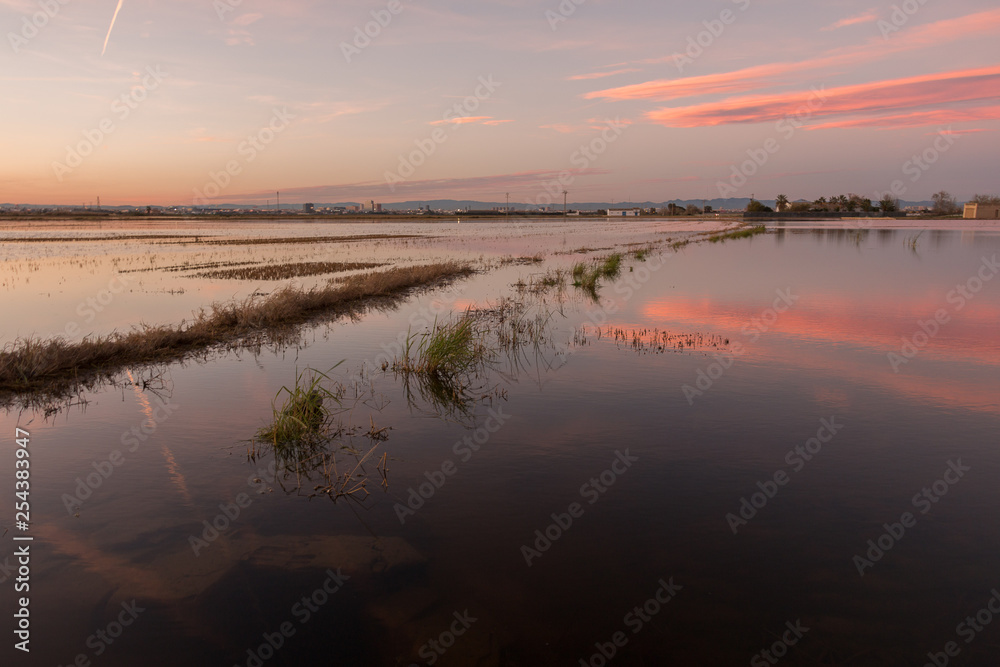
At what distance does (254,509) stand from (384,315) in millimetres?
13406

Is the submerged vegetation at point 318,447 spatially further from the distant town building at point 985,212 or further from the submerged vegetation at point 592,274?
the distant town building at point 985,212

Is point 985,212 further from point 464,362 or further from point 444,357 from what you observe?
point 444,357

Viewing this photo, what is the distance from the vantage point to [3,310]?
19500 millimetres

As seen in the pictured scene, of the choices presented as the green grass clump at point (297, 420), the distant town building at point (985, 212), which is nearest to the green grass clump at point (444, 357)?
the green grass clump at point (297, 420)

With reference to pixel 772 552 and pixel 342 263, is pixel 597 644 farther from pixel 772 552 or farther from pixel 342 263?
pixel 342 263

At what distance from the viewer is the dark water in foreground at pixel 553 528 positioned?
4902mm

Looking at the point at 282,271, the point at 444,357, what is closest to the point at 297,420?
the point at 444,357

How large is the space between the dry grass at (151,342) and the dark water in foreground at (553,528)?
5.80ft

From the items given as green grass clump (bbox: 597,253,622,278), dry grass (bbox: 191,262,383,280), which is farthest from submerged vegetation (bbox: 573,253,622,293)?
dry grass (bbox: 191,262,383,280)

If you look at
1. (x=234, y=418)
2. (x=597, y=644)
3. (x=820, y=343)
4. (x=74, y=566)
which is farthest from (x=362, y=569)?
(x=820, y=343)

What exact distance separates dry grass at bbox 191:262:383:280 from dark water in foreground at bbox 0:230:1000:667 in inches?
685

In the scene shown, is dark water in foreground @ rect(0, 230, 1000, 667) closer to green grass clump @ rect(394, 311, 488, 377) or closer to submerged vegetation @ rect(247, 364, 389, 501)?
submerged vegetation @ rect(247, 364, 389, 501)

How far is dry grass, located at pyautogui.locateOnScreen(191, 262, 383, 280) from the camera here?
29.1 metres

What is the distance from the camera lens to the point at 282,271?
31281 mm
